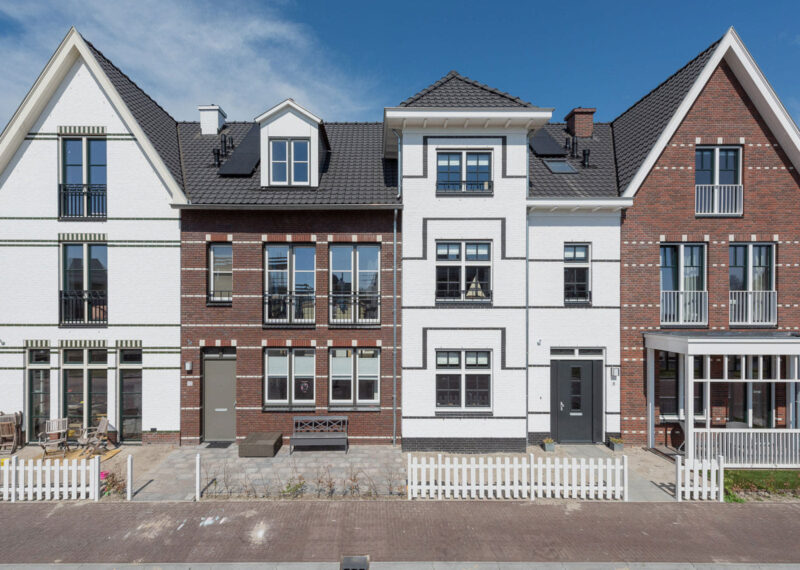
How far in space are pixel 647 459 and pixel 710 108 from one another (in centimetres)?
1109

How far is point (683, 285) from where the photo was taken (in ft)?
44.5

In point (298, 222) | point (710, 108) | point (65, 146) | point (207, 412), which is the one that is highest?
point (710, 108)

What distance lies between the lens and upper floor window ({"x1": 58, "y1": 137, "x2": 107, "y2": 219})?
43.9 feet

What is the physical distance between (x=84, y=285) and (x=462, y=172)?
483 inches

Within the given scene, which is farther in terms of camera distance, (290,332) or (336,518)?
(290,332)

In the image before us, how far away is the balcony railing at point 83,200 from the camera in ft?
43.8

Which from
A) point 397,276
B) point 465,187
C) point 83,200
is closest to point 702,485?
point 397,276

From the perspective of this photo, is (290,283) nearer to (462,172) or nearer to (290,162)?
(290,162)

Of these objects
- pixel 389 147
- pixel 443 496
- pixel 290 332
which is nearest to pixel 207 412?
pixel 290 332

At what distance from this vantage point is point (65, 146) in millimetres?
13492

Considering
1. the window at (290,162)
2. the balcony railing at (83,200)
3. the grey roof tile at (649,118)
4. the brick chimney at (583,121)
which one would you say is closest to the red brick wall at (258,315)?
the window at (290,162)

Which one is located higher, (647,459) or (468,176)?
(468,176)

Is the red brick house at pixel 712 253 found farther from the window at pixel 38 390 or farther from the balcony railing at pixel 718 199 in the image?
the window at pixel 38 390

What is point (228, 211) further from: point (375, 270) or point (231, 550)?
point (231, 550)
